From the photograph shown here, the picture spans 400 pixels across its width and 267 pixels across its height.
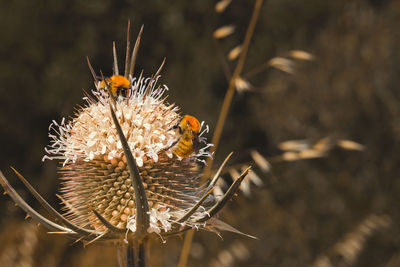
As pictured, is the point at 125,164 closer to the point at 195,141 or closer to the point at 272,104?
the point at 195,141

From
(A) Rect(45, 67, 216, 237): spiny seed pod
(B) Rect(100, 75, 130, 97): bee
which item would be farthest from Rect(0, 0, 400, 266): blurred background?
(B) Rect(100, 75, 130, 97): bee

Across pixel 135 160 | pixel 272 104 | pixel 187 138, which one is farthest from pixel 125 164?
pixel 272 104

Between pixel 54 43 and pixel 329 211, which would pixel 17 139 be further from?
pixel 329 211

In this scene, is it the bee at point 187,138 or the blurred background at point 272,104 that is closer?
the bee at point 187,138

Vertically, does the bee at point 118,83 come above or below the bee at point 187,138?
above

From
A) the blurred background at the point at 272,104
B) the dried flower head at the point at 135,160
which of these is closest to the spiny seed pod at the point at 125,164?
the dried flower head at the point at 135,160

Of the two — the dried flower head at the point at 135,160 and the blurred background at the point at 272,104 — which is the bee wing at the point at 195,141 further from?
the blurred background at the point at 272,104
